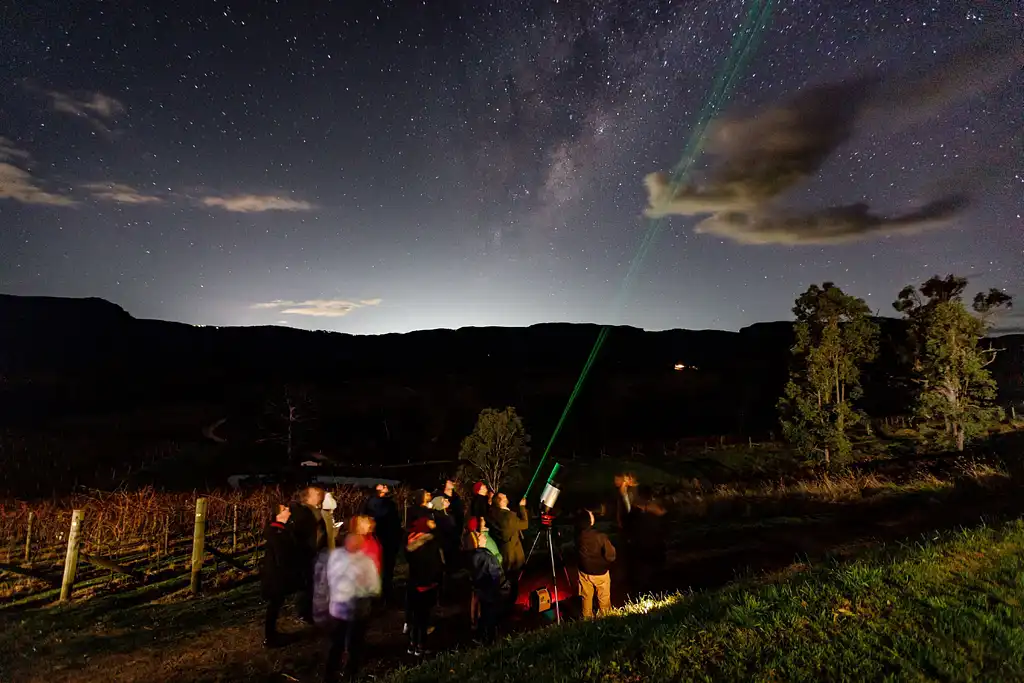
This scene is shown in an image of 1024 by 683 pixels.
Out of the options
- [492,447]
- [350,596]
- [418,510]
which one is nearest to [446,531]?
[418,510]

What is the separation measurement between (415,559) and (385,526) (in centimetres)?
205

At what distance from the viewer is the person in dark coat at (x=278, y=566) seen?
25.5 feet

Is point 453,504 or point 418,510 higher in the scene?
point 418,510

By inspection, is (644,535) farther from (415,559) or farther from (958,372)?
(958,372)

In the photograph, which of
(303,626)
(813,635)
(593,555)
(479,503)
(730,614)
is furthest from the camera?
(479,503)

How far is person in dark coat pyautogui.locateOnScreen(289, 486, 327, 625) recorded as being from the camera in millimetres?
7898

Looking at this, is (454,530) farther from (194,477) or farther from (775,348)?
(775,348)

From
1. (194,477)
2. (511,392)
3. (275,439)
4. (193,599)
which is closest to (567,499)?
(193,599)

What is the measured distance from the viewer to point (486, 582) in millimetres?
7527

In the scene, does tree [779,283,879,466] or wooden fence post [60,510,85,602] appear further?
tree [779,283,879,466]

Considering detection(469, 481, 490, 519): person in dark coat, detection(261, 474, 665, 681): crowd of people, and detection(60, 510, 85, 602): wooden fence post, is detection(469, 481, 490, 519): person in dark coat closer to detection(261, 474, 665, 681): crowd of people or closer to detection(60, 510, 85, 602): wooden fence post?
detection(261, 474, 665, 681): crowd of people

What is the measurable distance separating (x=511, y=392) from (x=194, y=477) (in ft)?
220

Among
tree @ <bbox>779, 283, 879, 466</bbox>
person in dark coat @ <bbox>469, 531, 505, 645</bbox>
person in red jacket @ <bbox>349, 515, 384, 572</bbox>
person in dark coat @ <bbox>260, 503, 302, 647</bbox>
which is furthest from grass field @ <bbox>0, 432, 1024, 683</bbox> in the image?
tree @ <bbox>779, 283, 879, 466</bbox>

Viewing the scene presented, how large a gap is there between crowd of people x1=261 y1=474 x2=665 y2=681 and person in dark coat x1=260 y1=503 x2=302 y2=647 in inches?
0.5
